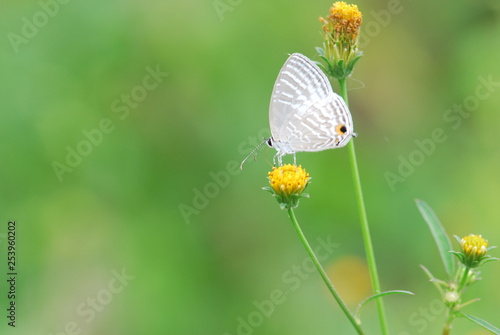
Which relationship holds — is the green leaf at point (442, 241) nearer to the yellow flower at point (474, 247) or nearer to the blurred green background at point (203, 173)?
the yellow flower at point (474, 247)

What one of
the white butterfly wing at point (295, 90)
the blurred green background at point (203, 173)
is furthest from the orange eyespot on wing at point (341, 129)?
the blurred green background at point (203, 173)

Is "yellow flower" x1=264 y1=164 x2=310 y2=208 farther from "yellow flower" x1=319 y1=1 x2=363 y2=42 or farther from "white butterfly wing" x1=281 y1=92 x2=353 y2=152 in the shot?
"yellow flower" x1=319 y1=1 x2=363 y2=42

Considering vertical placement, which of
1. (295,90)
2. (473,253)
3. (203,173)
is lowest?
(473,253)

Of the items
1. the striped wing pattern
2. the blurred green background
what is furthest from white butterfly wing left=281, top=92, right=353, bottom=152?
the blurred green background

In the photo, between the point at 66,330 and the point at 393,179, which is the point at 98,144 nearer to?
the point at 66,330

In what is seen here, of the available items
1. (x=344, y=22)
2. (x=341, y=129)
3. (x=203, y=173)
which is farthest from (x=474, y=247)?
(x=203, y=173)

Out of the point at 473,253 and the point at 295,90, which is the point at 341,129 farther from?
the point at 473,253
